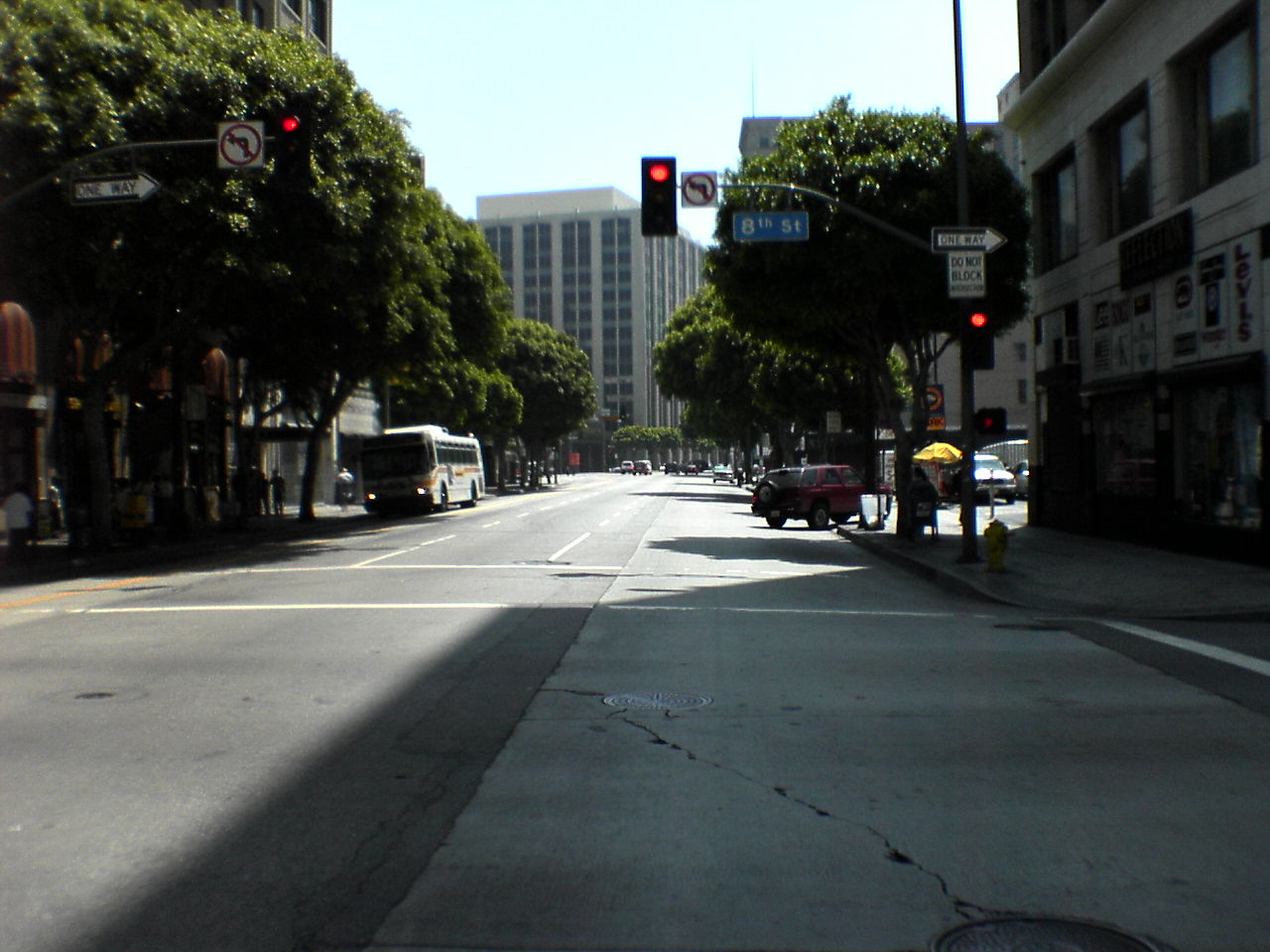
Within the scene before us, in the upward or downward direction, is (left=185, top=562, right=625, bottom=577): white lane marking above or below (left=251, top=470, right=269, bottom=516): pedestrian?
below

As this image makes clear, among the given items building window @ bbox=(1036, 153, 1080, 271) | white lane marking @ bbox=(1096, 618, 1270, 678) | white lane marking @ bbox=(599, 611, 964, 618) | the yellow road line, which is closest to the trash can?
building window @ bbox=(1036, 153, 1080, 271)

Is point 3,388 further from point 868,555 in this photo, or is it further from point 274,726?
point 274,726

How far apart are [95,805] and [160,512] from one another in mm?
25507

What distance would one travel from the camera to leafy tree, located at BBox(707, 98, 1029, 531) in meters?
25.9

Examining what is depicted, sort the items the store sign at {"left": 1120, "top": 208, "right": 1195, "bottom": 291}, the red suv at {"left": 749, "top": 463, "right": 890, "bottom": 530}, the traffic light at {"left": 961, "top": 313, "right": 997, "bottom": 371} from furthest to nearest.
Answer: the red suv at {"left": 749, "top": 463, "right": 890, "bottom": 530}, the store sign at {"left": 1120, "top": 208, "right": 1195, "bottom": 291}, the traffic light at {"left": 961, "top": 313, "right": 997, "bottom": 371}

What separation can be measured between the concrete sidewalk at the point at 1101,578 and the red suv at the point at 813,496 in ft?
27.5

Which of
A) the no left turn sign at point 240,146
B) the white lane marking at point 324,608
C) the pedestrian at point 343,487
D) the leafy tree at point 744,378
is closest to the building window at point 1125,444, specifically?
the leafy tree at point 744,378

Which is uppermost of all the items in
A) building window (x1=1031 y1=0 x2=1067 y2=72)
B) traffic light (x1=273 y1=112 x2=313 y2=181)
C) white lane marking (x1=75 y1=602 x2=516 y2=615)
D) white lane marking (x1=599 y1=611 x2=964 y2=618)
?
building window (x1=1031 y1=0 x2=1067 y2=72)

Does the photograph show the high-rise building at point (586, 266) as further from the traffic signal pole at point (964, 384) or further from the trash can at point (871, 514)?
the traffic signal pole at point (964, 384)

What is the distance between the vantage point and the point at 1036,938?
4238mm

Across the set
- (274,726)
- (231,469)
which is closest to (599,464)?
(231,469)

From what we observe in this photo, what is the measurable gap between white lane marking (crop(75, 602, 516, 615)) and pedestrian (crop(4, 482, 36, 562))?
8.21 m

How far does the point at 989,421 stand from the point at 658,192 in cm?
629

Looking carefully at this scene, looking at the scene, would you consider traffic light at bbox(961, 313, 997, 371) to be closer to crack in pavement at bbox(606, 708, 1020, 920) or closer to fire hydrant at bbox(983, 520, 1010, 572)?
fire hydrant at bbox(983, 520, 1010, 572)
